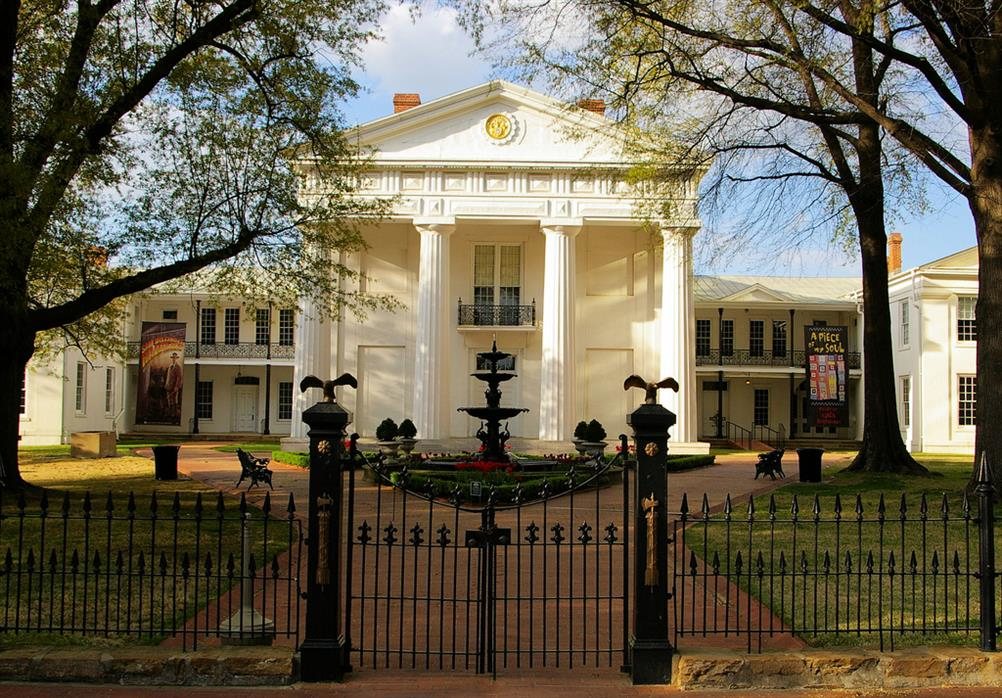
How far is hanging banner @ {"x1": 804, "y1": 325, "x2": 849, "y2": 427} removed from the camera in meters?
30.5

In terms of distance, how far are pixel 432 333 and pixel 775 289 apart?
2206cm

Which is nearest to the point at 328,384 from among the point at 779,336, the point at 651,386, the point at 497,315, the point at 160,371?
the point at 651,386

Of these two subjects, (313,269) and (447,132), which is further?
(447,132)

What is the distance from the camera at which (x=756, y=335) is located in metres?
45.4

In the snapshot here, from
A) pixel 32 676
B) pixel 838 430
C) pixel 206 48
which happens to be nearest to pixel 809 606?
pixel 32 676

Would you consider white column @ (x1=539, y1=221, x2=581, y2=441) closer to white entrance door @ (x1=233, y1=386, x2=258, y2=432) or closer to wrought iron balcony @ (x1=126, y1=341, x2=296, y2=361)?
wrought iron balcony @ (x1=126, y1=341, x2=296, y2=361)

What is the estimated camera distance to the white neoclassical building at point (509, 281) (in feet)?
110

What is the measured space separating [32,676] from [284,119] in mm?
11998

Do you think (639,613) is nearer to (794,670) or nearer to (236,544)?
(794,670)

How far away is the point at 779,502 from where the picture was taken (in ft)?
54.1

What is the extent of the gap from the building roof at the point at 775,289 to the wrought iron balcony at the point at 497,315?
25.4 feet

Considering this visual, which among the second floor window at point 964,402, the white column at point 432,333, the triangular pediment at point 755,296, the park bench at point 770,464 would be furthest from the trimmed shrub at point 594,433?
the triangular pediment at point 755,296

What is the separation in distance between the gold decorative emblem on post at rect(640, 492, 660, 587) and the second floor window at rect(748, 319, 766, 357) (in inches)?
1574

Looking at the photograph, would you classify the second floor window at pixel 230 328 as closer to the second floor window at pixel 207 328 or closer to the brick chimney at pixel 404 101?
the second floor window at pixel 207 328
